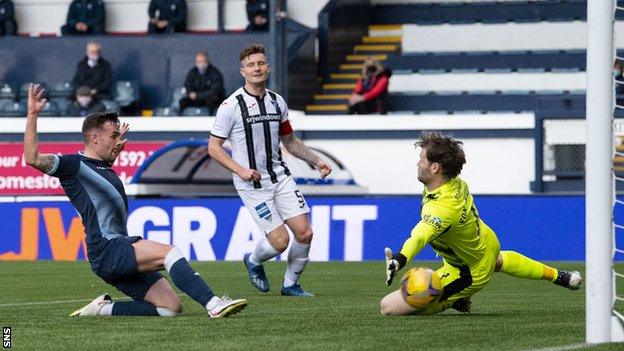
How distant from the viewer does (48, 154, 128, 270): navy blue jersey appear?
9.05 meters

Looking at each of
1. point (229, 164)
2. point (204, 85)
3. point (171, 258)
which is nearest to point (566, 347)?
point (171, 258)

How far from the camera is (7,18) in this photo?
27.6m

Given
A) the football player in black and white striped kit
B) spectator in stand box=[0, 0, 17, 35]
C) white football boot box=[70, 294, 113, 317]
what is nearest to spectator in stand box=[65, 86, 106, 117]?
spectator in stand box=[0, 0, 17, 35]

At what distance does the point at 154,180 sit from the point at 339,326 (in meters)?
14.3

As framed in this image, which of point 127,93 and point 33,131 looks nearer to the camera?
point 33,131

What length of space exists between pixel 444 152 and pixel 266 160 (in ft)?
10.3

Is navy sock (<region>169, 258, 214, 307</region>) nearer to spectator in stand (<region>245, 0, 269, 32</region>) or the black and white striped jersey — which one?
the black and white striped jersey

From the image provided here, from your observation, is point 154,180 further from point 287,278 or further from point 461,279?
point 461,279

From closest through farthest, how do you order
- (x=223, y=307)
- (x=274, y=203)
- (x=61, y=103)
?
1. (x=223, y=307)
2. (x=274, y=203)
3. (x=61, y=103)

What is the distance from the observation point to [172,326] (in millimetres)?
8453

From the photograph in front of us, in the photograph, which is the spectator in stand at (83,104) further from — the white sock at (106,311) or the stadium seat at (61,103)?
the white sock at (106,311)

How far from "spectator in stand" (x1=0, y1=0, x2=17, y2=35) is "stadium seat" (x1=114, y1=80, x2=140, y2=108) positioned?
8.97 feet

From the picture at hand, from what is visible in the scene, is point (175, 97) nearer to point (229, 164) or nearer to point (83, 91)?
point (83, 91)

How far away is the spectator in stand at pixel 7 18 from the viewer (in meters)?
27.6
